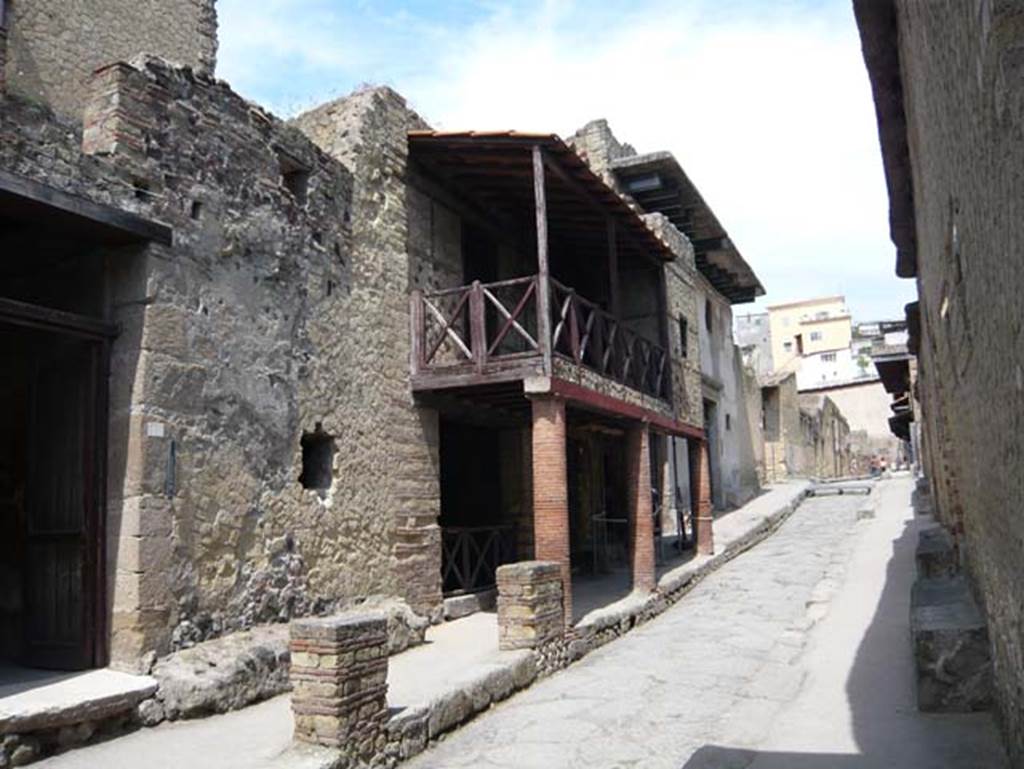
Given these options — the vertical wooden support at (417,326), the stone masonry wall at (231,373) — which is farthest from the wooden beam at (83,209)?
the vertical wooden support at (417,326)

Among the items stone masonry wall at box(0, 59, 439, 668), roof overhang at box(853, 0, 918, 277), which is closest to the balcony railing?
stone masonry wall at box(0, 59, 439, 668)

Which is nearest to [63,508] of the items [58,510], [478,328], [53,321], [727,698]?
[58,510]

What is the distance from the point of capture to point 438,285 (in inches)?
454

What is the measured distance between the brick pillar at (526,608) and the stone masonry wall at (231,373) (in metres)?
1.57

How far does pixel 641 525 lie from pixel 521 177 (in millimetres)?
4824

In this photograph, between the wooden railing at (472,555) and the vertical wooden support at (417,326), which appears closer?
the vertical wooden support at (417,326)

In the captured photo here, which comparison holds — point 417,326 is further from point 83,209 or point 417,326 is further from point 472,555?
point 83,209

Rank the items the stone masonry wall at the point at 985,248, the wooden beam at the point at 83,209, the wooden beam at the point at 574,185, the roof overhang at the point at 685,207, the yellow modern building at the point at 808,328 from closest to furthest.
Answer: the stone masonry wall at the point at 985,248 < the wooden beam at the point at 83,209 < the wooden beam at the point at 574,185 < the roof overhang at the point at 685,207 < the yellow modern building at the point at 808,328

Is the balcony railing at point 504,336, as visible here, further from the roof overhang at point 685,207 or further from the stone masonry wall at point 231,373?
the roof overhang at point 685,207

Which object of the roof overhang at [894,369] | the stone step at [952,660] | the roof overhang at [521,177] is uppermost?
the roof overhang at [521,177]

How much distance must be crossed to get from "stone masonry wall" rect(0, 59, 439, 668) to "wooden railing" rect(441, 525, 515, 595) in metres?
1.05

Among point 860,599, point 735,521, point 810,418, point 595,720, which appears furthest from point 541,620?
point 810,418

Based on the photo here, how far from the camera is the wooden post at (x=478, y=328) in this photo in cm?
1029

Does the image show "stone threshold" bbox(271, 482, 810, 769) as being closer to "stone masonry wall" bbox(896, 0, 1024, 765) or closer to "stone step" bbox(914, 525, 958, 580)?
"stone step" bbox(914, 525, 958, 580)
